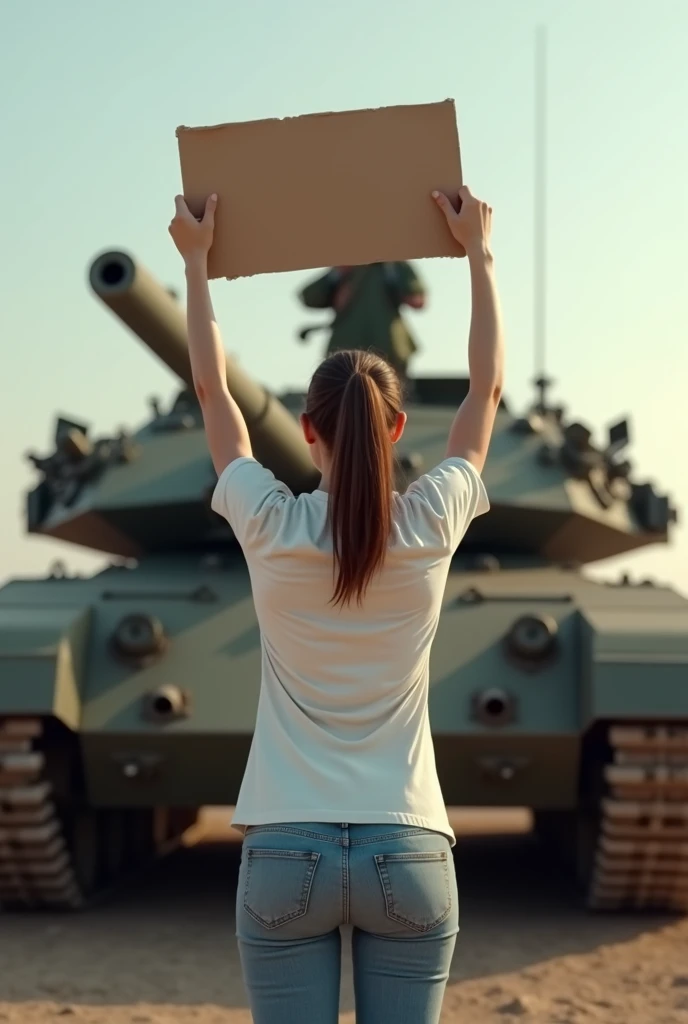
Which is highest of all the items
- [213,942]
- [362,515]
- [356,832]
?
[362,515]

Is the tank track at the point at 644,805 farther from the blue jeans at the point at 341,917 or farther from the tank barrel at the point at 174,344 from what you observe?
the blue jeans at the point at 341,917

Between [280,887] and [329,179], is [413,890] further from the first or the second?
[329,179]

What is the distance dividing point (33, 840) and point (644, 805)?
8.74 feet

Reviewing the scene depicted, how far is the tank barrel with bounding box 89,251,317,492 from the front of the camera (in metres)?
4.55

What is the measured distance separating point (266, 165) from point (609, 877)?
16.1 feet

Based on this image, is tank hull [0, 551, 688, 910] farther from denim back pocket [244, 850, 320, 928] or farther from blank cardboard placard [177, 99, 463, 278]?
denim back pocket [244, 850, 320, 928]

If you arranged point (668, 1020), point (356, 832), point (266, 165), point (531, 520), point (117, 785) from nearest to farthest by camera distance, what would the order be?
point (356, 832)
point (266, 165)
point (668, 1020)
point (117, 785)
point (531, 520)

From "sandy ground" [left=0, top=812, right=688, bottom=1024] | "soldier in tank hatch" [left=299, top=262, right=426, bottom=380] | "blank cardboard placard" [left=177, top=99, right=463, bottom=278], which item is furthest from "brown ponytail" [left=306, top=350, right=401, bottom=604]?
"soldier in tank hatch" [left=299, top=262, right=426, bottom=380]

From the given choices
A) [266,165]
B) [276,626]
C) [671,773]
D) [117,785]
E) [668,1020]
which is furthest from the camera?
[117,785]

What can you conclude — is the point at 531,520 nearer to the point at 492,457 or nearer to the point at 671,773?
the point at 492,457

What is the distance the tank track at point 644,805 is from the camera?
6.15 m

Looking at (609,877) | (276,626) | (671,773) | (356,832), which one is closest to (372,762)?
(356,832)

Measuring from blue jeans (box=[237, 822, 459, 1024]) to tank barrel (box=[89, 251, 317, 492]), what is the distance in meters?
2.73

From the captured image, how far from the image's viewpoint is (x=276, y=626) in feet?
7.45
